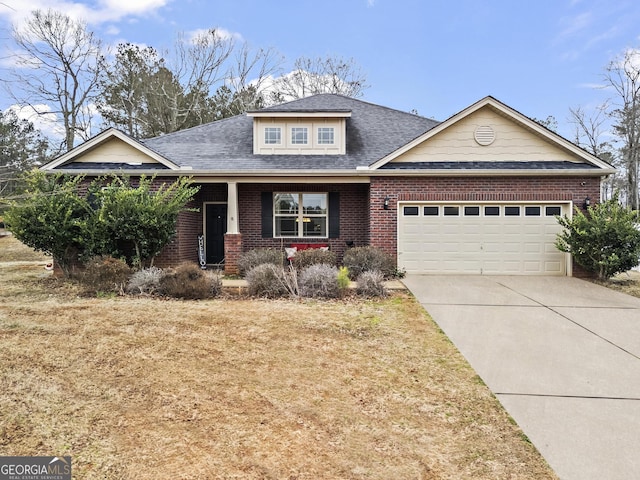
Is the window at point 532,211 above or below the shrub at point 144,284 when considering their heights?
above

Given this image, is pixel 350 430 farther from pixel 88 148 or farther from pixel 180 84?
pixel 180 84

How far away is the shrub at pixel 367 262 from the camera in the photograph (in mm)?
10445

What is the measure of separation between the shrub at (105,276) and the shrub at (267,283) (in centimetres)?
291

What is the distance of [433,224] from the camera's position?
11.5m

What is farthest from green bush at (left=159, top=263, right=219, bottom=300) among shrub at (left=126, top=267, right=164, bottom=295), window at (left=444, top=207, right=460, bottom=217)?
window at (left=444, top=207, right=460, bottom=217)

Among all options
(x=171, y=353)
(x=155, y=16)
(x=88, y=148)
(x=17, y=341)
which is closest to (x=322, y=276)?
(x=171, y=353)

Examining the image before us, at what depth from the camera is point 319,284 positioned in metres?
8.53

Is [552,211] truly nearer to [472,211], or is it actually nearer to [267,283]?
[472,211]

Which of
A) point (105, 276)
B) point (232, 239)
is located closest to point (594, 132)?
point (232, 239)

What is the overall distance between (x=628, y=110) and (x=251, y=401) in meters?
31.2

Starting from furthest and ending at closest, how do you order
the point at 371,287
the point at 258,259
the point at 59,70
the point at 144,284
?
the point at 59,70, the point at 258,259, the point at 144,284, the point at 371,287

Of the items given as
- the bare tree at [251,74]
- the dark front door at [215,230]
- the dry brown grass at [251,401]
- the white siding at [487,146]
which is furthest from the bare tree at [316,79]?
the dry brown grass at [251,401]

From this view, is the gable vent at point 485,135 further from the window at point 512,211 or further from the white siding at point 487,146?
the window at point 512,211

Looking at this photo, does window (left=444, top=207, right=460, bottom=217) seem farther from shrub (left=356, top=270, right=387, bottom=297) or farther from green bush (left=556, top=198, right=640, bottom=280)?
shrub (left=356, top=270, right=387, bottom=297)
